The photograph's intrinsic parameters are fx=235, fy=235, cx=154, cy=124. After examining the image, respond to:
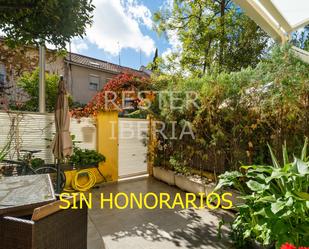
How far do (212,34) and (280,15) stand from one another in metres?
7.96

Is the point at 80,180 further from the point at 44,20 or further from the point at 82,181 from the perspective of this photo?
the point at 44,20

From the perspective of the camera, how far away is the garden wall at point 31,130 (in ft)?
17.4

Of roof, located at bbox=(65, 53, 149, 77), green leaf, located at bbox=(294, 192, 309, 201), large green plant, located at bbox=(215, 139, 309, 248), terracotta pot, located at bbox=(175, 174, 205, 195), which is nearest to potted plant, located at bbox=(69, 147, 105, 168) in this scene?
terracotta pot, located at bbox=(175, 174, 205, 195)

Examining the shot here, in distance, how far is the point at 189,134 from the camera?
20.9 ft

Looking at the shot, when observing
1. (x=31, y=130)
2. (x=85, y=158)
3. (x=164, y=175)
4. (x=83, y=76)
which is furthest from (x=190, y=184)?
(x=83, y=76)

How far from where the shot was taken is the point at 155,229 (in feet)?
13.3

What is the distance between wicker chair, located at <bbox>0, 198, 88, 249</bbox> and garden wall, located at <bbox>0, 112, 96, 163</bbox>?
3888mm

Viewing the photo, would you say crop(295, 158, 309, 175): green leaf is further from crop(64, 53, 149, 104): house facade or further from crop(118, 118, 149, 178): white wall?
crop(64, 53, 149, 104): house facade

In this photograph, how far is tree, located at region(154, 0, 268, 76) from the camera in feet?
39.5

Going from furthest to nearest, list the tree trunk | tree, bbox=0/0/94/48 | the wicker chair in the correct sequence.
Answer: the tree trunk < tree, bbox=0/0/94/48 < the wicker chair

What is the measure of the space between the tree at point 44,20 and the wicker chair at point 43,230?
5.50 ft

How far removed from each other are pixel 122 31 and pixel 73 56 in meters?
4.58

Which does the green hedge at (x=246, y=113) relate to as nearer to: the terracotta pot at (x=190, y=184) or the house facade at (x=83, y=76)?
the terracotta pot at (x=190, y=184)

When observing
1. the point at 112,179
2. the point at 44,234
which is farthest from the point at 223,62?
the point at 44,234
